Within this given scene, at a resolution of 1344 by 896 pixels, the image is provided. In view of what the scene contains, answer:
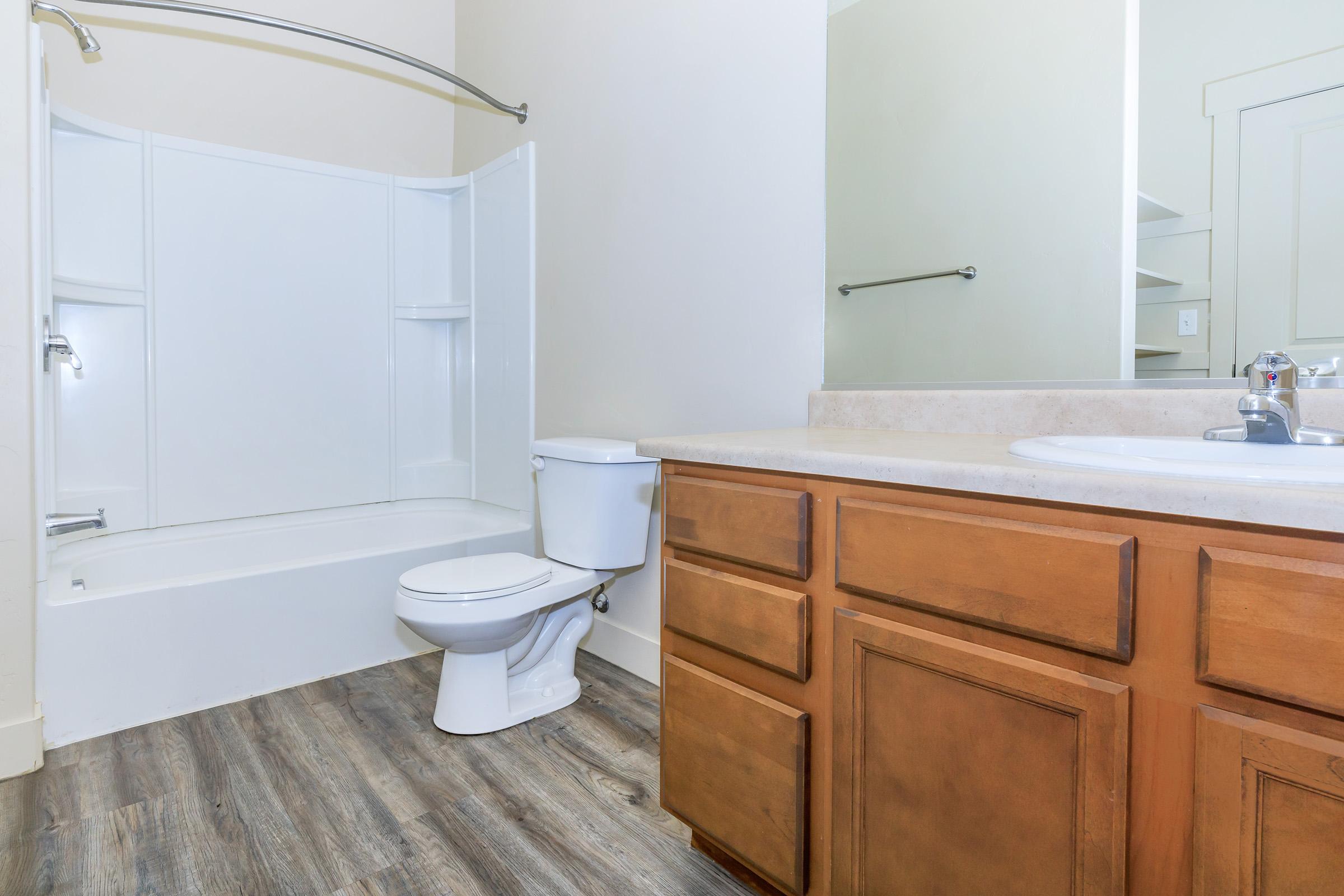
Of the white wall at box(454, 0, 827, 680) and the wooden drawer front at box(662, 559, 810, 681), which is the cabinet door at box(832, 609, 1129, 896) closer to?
the wooden drawer front at box(662, 559, 810, 681)

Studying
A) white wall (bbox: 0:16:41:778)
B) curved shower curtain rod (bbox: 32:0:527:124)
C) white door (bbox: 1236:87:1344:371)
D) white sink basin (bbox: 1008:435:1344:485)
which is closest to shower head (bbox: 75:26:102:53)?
curved shower curtain rod (bbox: 32:0:527:124)

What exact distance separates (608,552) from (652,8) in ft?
5.37

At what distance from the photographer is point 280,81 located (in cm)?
288

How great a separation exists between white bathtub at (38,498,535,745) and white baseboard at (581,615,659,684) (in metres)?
0.50

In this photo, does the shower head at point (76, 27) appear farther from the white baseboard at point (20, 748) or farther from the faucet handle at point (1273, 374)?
the faucet handle at point (1273, 374)

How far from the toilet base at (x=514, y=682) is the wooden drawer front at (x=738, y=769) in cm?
74

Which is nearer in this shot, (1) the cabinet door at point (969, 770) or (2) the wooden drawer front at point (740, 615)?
(1) the cabinet door at point (969, 770)

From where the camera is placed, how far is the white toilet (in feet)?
5.93

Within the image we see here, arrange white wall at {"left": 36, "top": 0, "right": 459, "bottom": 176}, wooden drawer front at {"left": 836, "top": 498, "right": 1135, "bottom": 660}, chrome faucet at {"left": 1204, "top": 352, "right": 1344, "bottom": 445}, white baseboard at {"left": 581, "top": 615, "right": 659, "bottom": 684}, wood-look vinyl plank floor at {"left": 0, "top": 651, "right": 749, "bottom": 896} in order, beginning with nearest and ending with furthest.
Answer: wooden drawer front at {"left": 836, "top": 498, "right": 1135, "bottom": 660}, chrome faucet at {"left": 1204, "top": 352, "right": 1344, "bottom": 445}, wood-look vinyl plank floor at {"left": 0, "top": 651, "right": 749, "bottom": 896}, white baseboard at {"left": 581, "top": 615, "right": 659, "bottom": 684}, white wall at {"left": 36, "top": 0, "right": 459, "bottom": 176}

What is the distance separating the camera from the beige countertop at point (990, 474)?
663 mm

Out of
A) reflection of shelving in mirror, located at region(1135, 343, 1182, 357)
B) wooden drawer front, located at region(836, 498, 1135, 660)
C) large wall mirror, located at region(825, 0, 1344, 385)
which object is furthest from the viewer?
reflection of shelving in mirror, located at region(1135, 343, 1182, 357)

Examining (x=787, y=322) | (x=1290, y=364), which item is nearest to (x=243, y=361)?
(x=787, y=322)

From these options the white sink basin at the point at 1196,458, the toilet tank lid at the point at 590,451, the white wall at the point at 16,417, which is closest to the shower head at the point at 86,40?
the white wall at the point at 16,417

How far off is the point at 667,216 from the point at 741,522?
4.13 feet
